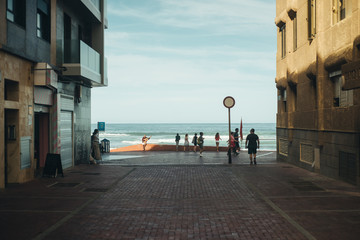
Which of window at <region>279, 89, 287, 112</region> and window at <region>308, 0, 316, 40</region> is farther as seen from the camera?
window at <region>279, 89, 287, 112</region>

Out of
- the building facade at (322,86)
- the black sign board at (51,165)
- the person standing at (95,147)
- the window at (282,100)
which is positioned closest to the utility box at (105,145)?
the person standing at (95,147)

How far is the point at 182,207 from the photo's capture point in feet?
30.1

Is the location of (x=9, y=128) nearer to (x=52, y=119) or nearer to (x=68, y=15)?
(x=52, y=119)

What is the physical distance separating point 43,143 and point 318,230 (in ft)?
40.7

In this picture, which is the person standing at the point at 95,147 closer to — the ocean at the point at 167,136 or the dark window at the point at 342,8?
the dark window at the point at 342,8

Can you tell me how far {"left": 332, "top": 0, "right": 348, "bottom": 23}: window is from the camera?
13.8 metres

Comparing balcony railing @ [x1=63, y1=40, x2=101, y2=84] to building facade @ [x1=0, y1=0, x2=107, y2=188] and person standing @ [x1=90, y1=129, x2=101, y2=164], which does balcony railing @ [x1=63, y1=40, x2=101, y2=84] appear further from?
person standing @ [x1=90, y1=129, x2=101, y2=164]

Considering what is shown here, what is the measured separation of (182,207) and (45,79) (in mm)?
7805

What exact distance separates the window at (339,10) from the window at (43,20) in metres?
11.3

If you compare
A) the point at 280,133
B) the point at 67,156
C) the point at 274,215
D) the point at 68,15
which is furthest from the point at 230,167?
the point at 68,15

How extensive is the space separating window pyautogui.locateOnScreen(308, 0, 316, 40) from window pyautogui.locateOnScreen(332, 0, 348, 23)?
144cm

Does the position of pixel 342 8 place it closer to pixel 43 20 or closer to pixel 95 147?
pixel 43 20

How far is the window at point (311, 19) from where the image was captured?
52.2 feet

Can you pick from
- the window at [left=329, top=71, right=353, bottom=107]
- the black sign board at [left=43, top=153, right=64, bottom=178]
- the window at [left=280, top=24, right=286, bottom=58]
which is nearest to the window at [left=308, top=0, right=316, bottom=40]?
the window at [left=329, top=71, right=353, bottom=107]
